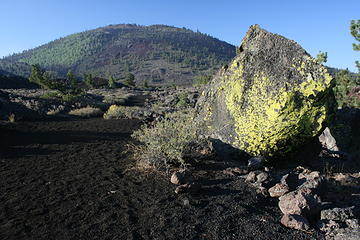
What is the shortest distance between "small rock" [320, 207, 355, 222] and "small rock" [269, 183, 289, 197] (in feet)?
2.54

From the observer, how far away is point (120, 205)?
4172 millimetres

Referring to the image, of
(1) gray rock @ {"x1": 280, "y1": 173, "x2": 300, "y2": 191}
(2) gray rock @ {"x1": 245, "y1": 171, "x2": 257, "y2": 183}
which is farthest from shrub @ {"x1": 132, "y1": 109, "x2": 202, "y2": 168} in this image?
(1) gray rock @ {"x1": 280, "y1": 173, "x2": 300, "y2": 191}

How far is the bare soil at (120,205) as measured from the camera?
345 centimetres

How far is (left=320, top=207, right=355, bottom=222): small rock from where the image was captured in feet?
11.7

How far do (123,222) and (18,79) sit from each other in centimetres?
7555

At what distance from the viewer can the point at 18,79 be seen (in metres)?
66.7

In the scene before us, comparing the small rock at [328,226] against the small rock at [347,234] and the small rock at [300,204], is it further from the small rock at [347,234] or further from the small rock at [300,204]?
the small rock at [300,204]

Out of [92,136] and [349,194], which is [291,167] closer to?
[349,194]

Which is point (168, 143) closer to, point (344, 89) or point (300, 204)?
point (300, 204)

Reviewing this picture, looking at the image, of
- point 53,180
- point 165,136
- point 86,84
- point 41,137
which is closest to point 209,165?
point 165,136

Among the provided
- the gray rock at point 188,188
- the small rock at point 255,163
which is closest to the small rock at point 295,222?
the gray rock at point 188,188

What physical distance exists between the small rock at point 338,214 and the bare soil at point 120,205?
399mm

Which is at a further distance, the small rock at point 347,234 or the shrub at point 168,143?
the shrub at point 168,143

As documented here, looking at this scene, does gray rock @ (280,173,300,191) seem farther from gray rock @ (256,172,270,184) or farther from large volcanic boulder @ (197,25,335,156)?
large volcanic boulder @ (197,25,335,156)
